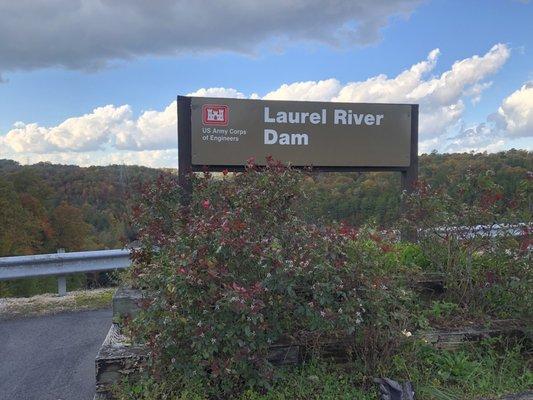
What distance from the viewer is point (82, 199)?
33.6 meters

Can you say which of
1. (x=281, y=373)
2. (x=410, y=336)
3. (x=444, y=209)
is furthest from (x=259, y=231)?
(x=444, y=209)

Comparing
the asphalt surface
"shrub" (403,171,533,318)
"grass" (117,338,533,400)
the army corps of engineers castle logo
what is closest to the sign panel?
the army corps of engineers castle logo

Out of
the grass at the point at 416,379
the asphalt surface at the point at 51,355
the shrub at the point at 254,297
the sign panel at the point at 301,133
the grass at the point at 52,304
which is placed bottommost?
the grass at the point at 52,304

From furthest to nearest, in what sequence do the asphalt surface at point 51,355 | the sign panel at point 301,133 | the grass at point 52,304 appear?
the grass at point 52,304, the sign panel at point 301,133, the asphalt surface at point 51,355

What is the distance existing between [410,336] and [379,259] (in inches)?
22.9

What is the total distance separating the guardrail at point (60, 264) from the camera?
7.20 meters

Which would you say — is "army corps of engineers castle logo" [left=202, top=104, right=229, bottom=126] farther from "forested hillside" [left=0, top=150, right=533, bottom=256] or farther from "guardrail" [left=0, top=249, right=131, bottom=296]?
"guardrail" [left=0, top=249, right=131, bottom=296]

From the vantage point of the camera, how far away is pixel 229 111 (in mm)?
6145

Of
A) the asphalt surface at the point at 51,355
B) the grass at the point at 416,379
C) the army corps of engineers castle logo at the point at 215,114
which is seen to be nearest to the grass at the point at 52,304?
the asphalt surface at the point at 51,355

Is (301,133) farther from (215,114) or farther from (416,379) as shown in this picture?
(416,379)

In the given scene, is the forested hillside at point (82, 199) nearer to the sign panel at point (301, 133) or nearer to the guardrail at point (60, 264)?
the sign panel at point (301, 133)

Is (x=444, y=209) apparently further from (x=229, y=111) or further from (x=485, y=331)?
(x=229, y=111)

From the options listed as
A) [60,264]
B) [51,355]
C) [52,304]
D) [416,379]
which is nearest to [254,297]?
[416,379]

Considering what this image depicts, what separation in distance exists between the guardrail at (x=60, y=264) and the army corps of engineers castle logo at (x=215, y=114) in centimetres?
249
